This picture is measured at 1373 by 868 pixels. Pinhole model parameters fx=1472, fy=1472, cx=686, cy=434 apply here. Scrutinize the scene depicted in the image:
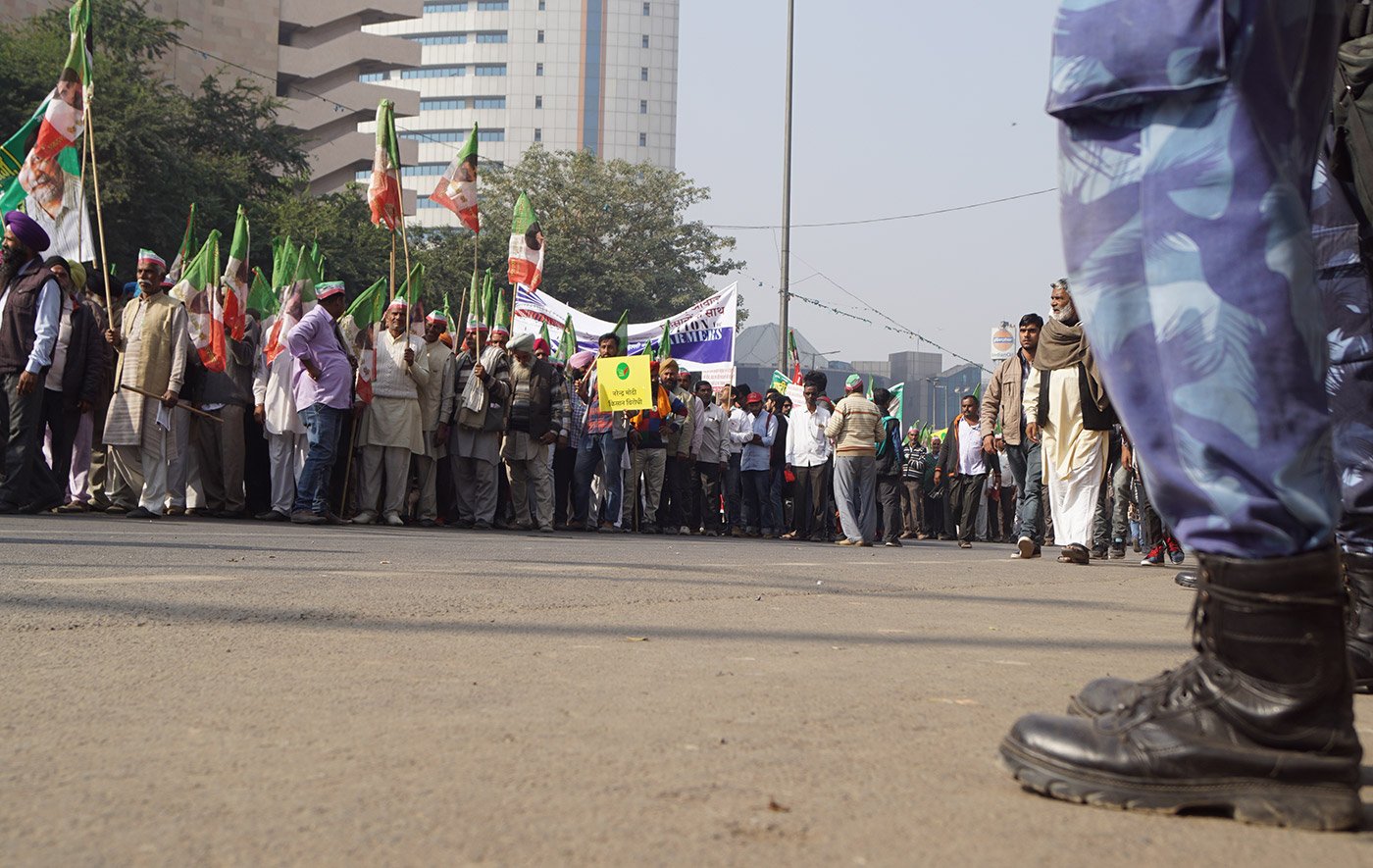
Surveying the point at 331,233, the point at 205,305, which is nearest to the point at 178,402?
the point at 205,305

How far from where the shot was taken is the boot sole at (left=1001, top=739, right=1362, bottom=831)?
1856 mm

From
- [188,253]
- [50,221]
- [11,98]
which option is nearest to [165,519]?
[50,221]

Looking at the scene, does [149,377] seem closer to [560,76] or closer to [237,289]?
[237,289]

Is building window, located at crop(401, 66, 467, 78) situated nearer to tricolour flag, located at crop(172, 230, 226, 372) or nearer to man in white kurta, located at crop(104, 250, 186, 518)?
tricolour flag, located at crop(172, 230, 226, 372)

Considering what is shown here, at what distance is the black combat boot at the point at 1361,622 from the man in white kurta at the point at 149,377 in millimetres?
10315

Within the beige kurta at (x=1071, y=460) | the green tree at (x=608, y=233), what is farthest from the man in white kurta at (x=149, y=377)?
the green tree at (x=608, y=233)

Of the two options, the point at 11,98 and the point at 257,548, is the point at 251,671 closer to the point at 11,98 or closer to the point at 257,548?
the point at 257,548

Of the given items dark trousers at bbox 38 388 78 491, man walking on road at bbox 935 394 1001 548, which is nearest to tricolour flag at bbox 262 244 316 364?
dark trousers at bbox 38 388 78 491

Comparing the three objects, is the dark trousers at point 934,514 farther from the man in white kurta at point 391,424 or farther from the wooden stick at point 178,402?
the wooden stick at point 178,402

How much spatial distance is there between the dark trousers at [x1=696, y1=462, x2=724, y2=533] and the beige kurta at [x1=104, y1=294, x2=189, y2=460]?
8851 millimetres

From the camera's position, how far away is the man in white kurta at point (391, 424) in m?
13.7

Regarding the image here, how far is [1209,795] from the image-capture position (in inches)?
75.3

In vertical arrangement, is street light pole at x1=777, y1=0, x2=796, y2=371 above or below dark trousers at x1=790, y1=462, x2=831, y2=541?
above

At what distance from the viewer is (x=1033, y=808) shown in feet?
6.17
